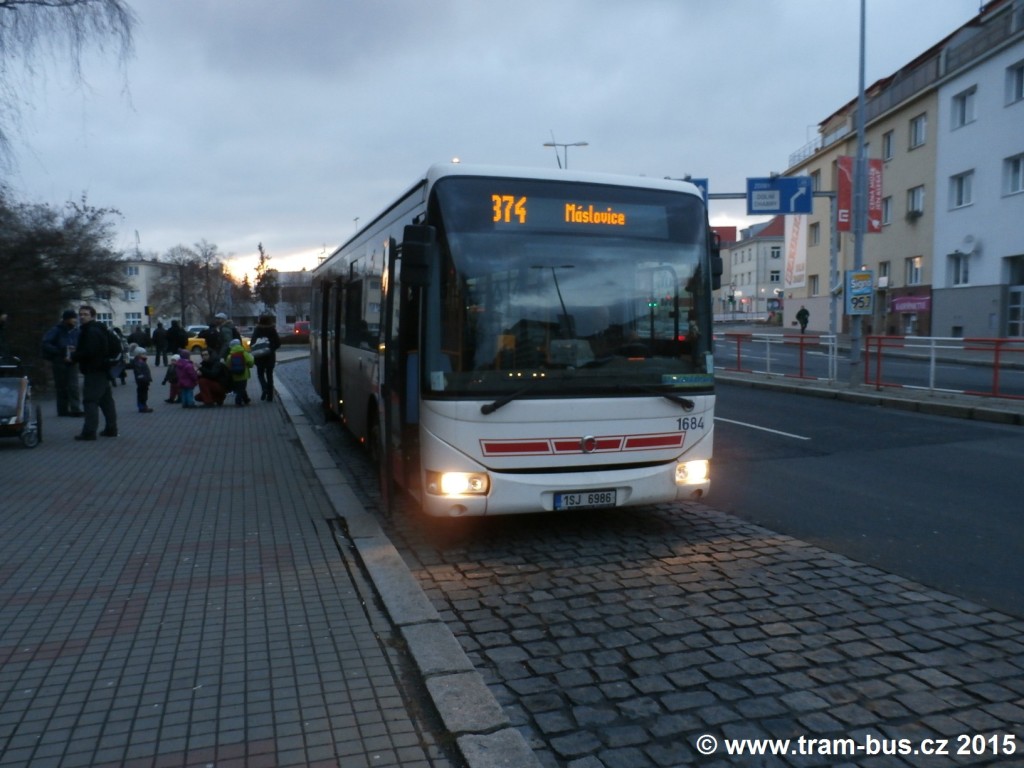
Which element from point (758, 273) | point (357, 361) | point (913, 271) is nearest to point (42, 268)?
point (357, 361)

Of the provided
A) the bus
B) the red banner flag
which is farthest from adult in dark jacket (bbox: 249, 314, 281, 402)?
the red banner flag

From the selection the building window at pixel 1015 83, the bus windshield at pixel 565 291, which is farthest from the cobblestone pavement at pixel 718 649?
the building window at pixel 1015 83

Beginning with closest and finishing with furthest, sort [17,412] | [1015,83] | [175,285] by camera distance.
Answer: [17,412] → [1015,83] → [175,285]

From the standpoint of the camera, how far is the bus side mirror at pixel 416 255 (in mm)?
6195

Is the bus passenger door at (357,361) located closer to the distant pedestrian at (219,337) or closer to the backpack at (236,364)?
the backpack at (236,364)

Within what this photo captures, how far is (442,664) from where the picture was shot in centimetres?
436

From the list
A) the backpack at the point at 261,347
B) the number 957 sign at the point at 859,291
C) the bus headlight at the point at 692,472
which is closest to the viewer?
the bus headlight at the point at 692,472

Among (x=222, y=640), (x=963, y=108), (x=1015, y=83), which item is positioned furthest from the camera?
(x=963, y=108)

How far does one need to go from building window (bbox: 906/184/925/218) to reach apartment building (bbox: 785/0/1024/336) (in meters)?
0.07

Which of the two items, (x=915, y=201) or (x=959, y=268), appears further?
(x=915, y=201)

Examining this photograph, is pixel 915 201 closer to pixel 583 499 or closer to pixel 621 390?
pixel 621 390

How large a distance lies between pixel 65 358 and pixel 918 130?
39.6m

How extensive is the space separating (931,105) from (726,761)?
42.4 metres

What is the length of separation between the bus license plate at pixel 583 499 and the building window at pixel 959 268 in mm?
35196
